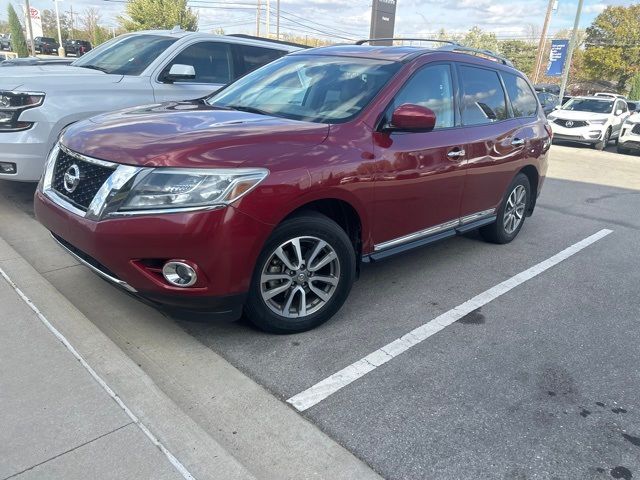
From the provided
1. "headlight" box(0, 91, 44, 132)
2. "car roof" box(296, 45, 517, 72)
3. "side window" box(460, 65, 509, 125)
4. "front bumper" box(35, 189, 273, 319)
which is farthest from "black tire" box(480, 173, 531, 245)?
"headlight" box(0, 91, 44, 132)

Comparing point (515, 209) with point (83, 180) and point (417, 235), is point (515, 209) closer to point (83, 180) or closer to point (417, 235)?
point (417, 235)

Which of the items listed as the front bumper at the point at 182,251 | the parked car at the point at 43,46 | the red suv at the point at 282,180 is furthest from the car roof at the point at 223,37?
the parked car at the point at 43,46

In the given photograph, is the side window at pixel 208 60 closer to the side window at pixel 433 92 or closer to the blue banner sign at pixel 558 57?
the side window at pixel 433 92

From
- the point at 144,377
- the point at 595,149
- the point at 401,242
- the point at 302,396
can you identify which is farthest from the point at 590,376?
the point at 595,149

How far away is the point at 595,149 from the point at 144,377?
16.8 meters

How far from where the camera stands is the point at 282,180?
2889mm

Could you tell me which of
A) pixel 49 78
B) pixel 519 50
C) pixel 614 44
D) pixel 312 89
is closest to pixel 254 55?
pixel 49 78

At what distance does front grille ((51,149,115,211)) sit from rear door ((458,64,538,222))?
2.86 metres

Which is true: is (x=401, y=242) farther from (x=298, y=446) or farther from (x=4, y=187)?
(x=4, y=187)

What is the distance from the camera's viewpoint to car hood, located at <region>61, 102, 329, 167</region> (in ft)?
9.01

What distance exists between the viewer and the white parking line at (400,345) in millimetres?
2740

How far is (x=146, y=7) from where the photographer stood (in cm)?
3969

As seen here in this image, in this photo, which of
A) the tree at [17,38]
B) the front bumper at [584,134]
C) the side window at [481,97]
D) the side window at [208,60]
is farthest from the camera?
the tree at [17,38]

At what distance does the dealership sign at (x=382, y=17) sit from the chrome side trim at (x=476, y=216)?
1018cm
